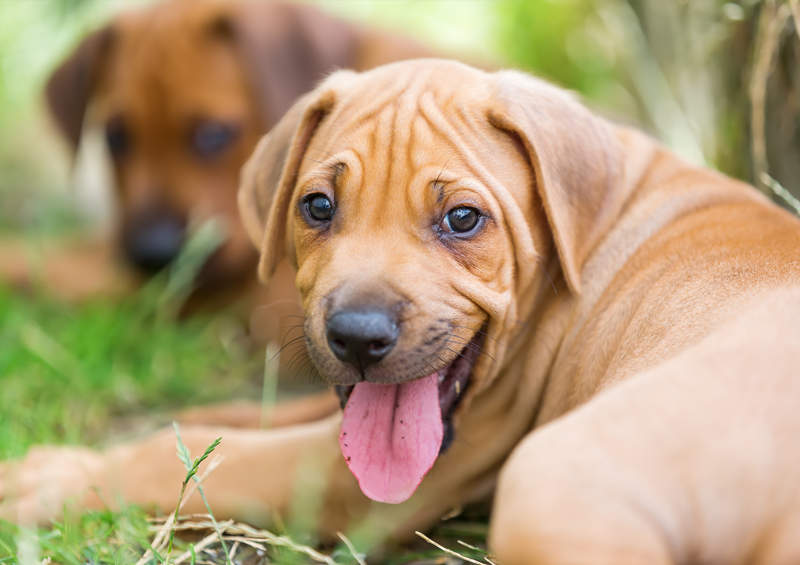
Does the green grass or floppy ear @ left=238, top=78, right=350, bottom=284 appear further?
the green grass

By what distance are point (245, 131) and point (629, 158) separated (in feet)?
11.1

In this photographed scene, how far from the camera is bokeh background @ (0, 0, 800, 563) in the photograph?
4.66 meters

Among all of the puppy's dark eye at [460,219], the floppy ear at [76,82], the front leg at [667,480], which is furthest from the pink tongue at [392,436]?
the floppy ear at [76,82]

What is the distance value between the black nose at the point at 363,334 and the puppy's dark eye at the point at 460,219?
49cm

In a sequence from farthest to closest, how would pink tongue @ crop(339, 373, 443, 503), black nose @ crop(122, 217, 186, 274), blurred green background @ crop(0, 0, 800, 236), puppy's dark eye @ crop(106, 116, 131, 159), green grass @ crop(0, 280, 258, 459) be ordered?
puppy's dark eye @ crop(106, 116, 131, 159) < black nose @ crop(122, 217, 186, 274) < green grass @ crop(0, 280, 258, 459) < blurred green background @ crop(0, 0, 800, 236) < pink tongue @ crop(339, 373, 443, 503)

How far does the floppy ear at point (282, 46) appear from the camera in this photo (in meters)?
6.71

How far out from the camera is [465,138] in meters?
3.71

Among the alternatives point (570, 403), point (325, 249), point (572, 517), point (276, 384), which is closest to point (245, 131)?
point (276, 384)

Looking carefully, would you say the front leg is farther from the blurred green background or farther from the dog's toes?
the blurred green background

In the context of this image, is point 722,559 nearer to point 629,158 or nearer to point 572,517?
point 572,517

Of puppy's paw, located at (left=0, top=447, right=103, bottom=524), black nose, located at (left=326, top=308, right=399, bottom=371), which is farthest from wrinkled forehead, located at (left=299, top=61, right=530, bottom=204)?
puppy's paw, located at (left=0, top=447, right=103, bottom=524)

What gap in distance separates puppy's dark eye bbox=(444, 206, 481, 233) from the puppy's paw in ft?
5.98

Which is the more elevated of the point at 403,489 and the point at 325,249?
the point at 325,249

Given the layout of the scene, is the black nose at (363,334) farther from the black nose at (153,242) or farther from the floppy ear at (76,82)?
the floppy ear at (76,82)
